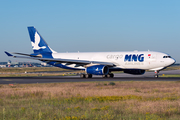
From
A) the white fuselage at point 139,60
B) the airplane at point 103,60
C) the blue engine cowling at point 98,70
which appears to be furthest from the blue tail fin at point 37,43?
the white fuselage at point 139,60

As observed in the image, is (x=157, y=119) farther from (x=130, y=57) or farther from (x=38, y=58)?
(x=38, y=58)

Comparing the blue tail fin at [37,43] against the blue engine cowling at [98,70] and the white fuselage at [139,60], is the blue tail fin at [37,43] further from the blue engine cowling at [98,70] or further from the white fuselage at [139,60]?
the white fuselage at [139,60]

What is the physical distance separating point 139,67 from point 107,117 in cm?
3349

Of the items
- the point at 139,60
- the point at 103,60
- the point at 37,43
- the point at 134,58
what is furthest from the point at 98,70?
the point at 37,43

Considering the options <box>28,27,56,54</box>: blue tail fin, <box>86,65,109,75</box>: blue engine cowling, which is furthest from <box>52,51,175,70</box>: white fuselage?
<box>28,27,56,54</box>: blue tail fin

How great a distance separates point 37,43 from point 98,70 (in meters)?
17.2

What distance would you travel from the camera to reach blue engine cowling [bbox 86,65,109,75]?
4362 centimetres

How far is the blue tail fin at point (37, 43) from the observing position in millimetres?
53906

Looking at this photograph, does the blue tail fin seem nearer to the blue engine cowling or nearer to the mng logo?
the blue engine cowling

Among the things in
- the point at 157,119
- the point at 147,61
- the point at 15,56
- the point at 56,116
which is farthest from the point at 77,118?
the point at 15,56

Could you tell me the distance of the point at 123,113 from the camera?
39.1 ft

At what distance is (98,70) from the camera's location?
43.8 meters

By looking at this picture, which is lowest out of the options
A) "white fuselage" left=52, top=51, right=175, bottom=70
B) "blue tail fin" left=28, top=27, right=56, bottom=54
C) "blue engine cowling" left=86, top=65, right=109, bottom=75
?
"blue engine cowling" left=86, top=65, right=109, bottom=75

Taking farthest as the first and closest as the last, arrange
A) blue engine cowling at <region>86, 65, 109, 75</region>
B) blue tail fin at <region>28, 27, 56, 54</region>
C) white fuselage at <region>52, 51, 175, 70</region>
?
blue tail fin at <region>28, 27, 56, 54</region> → blue engine cowling at <region>86, 65, 109, 75</region> → white fuselage at <region>52, 51, 175, 70</region>
